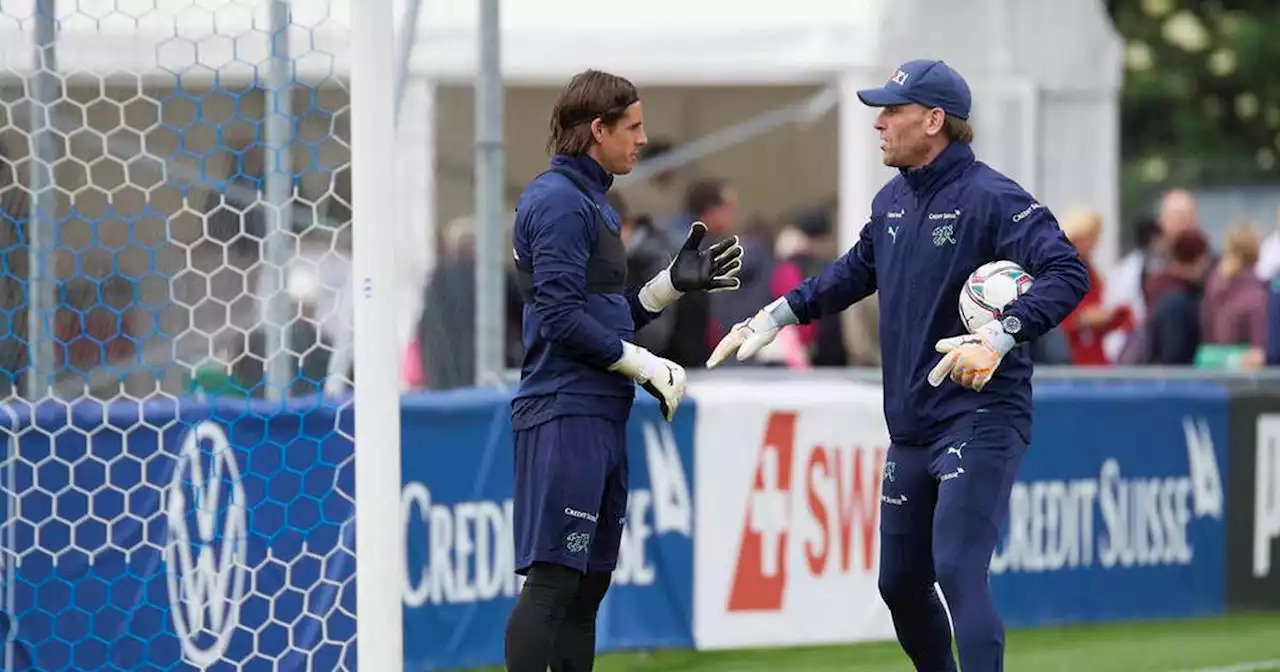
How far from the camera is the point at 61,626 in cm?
711

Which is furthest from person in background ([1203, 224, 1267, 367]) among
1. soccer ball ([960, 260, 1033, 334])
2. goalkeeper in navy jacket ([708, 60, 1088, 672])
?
soccer ball ([960, 260, 1033, 334])

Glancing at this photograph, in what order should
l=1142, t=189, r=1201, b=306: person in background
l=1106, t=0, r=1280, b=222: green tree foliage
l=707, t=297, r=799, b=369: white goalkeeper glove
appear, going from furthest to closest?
→ l=1106, t=0, r=1280, b=222: green tree foliage, l=1142, t=189, r=1201, b=306: person in background, l=707, t=297, r=799, b=369: white goalkeeper glove

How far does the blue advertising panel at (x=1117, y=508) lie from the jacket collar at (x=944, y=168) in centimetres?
337

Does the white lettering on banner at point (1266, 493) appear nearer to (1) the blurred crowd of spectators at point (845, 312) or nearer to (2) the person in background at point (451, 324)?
(1) the blurred crowd of spectators at point (845, 312)

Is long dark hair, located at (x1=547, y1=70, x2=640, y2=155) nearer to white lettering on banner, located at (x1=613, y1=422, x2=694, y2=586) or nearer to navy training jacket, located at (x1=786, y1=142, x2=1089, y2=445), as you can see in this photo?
navy training jacket, located at (x1=786, y1=142, x2=1089, y2=445)

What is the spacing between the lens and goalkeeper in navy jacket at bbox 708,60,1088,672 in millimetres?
6102

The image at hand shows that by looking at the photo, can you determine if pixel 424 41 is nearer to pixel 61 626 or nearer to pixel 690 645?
pixel 690 645

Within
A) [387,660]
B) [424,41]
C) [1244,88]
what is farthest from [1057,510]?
[1244,88]

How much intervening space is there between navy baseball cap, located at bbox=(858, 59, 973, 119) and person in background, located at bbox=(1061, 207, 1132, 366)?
5415 millimetres

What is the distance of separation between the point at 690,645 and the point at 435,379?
1.91 metres

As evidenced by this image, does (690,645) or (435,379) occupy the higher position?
(435,379)

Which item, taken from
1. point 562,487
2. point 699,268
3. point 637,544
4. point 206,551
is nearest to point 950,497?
point 699,268

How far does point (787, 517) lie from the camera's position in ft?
29.4

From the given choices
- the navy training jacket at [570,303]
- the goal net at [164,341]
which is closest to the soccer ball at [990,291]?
the navy training jacket at [570,303]
